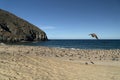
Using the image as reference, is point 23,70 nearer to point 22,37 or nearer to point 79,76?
point 79,76

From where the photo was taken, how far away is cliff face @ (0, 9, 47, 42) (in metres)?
95.1

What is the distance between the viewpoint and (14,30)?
337 feet

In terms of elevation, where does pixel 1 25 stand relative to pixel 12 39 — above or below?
above

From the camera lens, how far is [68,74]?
39.9ft

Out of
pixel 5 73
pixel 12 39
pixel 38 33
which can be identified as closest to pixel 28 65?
pixel 5 73

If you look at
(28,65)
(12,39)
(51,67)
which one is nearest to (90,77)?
(51,67)

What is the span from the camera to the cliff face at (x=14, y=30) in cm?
9512

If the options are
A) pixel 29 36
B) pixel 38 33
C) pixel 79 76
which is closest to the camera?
pixel 79 76

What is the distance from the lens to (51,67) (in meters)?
13.1

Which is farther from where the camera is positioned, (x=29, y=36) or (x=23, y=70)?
(x=29, y=36)

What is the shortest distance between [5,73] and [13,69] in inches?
36.9

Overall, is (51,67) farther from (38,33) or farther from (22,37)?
(38,33)

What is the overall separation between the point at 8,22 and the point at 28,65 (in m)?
94.9

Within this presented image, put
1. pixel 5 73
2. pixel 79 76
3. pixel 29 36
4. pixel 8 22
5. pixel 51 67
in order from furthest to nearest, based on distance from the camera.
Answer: pixel 29 36, pixel 8 22, pixel 51 67, pixel 79 76, pixel 5 73
